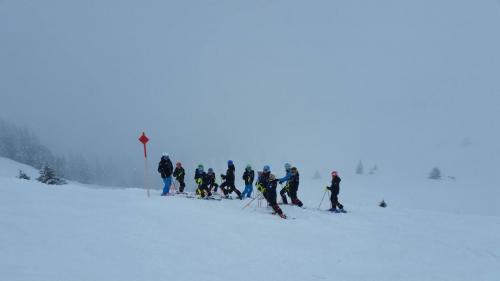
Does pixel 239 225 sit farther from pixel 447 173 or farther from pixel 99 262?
pixel 447 173

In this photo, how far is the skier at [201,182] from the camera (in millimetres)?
18672

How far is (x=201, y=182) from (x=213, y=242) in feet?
26.8

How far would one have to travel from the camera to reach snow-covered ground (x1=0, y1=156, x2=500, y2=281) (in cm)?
811

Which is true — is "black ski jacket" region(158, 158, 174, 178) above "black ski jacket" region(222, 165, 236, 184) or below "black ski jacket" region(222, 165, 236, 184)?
above

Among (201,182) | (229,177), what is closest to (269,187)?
(201,182)

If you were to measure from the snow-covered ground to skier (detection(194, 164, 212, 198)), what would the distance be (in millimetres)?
1664

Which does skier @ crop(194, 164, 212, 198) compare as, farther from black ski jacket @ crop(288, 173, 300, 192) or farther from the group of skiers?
black ski jacket @ crop(288, 173, 300, 192)

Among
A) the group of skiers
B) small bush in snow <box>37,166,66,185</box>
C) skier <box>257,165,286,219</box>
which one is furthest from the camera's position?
small bush in snow <box>37,166,66,185</box>

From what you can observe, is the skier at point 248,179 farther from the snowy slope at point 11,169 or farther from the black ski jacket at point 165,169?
the snowy slope at point 11,169

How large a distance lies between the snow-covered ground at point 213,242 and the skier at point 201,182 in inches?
65.5

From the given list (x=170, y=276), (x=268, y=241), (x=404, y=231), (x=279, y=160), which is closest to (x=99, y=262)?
(x=170, y=276)

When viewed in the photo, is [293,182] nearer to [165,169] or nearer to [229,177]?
[229,177]

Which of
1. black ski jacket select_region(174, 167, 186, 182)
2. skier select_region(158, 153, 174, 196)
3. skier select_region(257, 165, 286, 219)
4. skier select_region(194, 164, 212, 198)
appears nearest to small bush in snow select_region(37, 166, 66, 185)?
black ski jacket select_region(174, 167, 186, 182)

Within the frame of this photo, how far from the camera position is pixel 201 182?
1867 cm
